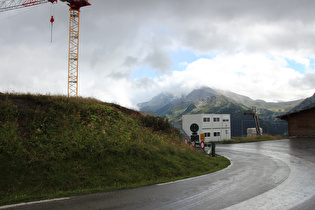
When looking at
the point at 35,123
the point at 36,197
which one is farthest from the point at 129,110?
the point at 36,197

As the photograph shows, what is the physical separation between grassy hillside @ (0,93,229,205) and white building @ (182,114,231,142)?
4928cm

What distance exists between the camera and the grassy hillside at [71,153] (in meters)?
7.46

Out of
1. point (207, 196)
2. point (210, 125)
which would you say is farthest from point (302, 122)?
point (207, 196)

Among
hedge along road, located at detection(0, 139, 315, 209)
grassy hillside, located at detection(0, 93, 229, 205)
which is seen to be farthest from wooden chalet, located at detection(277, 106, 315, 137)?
hedge along road, located at detection(0, 139, 315, 209)

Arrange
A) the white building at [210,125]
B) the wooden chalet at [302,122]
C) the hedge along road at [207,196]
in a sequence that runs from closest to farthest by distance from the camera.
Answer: the hedge along road at [207,196] < the wooden chalet at [302,122] < the white building at [210,125]

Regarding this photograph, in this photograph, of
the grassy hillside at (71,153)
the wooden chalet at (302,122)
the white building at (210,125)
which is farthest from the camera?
the white building at (210,125)

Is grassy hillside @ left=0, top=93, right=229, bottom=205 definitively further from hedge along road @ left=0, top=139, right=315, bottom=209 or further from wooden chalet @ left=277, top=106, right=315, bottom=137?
wooden chalet @ left=277, top=106, right=315, bottom=137

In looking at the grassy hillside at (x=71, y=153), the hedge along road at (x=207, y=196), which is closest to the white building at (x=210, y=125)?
the grassy hillside at (x=71, y=153)

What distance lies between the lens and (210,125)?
6353cm

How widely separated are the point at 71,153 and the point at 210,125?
57447mm

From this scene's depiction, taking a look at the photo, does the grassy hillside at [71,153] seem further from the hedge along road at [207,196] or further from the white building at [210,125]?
the white building at [210,125]

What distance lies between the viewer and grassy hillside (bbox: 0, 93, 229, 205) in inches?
294

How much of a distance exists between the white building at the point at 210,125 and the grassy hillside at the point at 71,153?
49.3 metres

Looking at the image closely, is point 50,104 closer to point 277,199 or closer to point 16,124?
point 16,124
